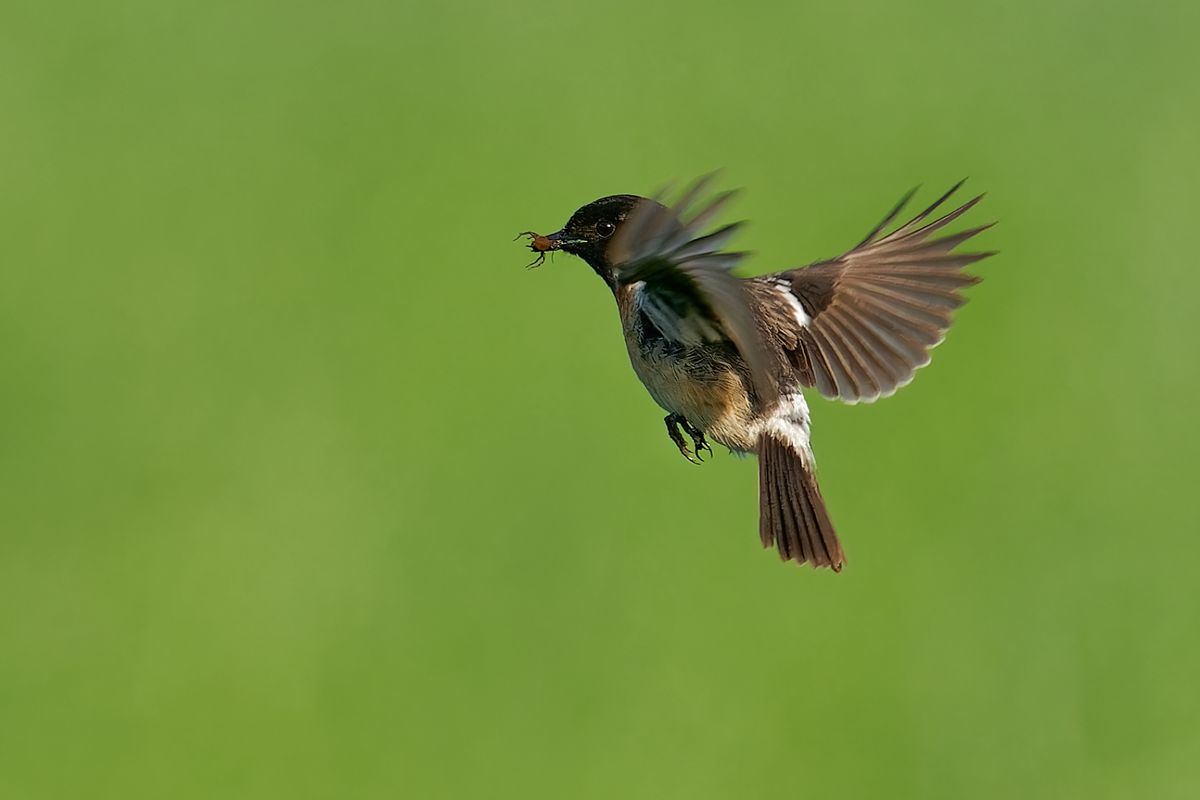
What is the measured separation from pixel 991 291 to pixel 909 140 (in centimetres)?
109

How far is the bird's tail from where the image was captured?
3996 millimetres

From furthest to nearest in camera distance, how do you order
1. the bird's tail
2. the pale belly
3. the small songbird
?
the bird's tail
the pale belly
the small songbird

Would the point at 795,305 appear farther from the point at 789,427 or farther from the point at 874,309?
the point at 789,427

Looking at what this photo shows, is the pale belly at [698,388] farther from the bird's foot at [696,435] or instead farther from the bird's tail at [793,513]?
the bird's tail at [793,513]

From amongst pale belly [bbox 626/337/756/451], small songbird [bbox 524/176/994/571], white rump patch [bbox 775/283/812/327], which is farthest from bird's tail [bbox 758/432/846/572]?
white rump patch [bbox 775/283/812/327]

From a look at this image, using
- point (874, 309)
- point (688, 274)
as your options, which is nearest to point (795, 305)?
point (874, 309)

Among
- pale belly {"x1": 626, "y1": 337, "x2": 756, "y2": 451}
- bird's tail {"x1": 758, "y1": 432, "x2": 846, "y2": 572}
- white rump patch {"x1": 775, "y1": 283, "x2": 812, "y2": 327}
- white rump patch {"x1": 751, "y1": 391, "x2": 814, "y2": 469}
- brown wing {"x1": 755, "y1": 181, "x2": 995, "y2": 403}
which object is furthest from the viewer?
white rump patch {"x1": 775, "y1": 283, "x2": 812, "y2": 327}

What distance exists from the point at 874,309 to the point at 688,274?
147 centimetres

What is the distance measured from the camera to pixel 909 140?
10.2 metres

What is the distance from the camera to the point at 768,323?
14.3 ft

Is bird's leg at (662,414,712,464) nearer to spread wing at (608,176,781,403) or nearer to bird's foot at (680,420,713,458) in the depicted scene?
bird's foot at (680,420,713,458)

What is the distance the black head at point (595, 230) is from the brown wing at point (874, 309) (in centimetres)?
61

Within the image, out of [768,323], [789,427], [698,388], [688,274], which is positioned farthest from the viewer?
[768,323]

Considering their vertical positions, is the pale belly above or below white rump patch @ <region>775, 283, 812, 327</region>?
below
